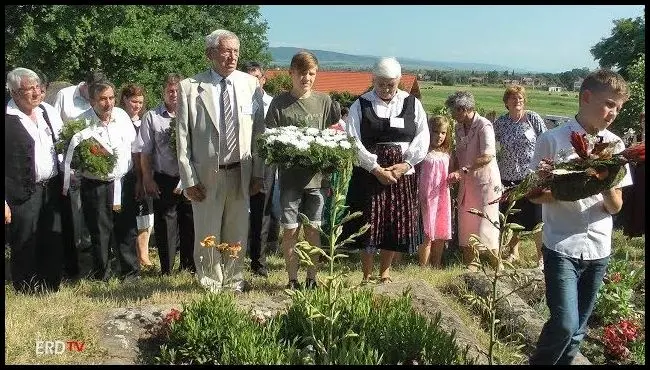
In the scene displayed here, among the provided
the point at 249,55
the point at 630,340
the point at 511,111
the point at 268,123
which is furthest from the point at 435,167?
the point at 249,55

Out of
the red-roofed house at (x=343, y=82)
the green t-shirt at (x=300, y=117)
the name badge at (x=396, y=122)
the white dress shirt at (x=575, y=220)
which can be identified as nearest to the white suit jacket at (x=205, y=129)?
the green t-shirt at (x=300, y=117)

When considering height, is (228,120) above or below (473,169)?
above

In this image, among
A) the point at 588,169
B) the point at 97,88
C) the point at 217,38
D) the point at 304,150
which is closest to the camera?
the point at 588,169

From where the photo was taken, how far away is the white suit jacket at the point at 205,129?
5320 millimetres

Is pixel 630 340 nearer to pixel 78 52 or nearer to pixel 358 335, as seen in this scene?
pixel 358 335

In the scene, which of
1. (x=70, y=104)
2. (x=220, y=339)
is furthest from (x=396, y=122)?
(x=70, y=104)

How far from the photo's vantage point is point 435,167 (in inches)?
273

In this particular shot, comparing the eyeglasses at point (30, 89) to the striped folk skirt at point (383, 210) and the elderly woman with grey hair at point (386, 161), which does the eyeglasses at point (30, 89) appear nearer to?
the elderly woman with grey hair at point (386, 161)

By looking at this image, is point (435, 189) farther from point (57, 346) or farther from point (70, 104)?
point (57, 346)

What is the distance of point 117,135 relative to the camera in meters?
6.13

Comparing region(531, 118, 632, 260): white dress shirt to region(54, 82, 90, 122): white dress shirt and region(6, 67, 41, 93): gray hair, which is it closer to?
region(6, 67, 41, 93): gray hair

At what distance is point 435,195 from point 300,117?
2159mm

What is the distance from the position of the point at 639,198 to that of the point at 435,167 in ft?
8.94
